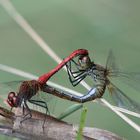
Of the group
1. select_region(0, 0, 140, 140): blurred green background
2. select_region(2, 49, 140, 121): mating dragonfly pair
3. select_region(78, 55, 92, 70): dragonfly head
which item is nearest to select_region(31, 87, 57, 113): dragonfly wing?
select_region(2, 49, 140, 121): mating dragonfly pair

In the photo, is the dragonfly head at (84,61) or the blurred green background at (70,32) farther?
the blurred green background at (70,32)

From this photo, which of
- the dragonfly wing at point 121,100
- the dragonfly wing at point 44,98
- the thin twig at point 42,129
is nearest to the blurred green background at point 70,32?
the dragonfly wing at point 121,100

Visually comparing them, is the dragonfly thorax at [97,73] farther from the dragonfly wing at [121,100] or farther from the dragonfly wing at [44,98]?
the dragonfly wing at [44,98]

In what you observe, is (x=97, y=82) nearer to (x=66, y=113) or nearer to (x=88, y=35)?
(x=66, y=113)

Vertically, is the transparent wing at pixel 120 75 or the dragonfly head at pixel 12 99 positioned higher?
the transparent wing at pixel 120 75

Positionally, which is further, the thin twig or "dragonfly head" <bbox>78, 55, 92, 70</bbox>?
"dragonfly head" <bbox>78, 55, 92, 70</bbox>

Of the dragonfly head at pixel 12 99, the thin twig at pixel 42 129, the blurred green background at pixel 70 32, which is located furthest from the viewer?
the blurred green background at pixel 70 32

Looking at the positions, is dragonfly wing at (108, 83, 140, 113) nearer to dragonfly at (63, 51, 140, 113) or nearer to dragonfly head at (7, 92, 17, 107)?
dragonfly at (63, 51, 140, 113)
